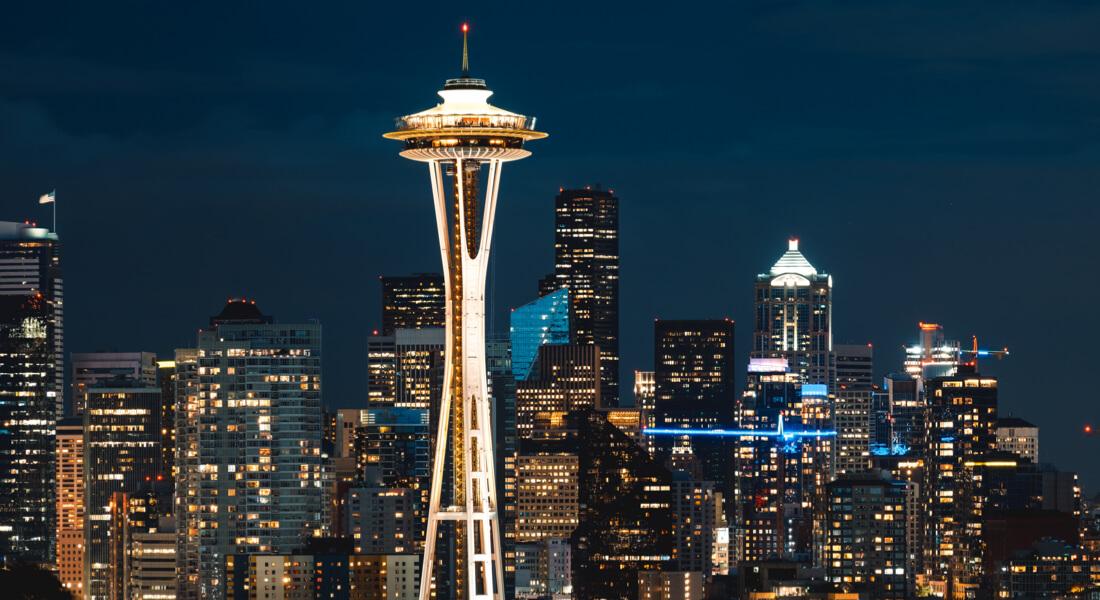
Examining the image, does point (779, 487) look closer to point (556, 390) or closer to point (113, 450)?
point (556, 390)

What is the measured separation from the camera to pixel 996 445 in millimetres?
177125

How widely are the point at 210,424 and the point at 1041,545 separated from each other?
4207cm

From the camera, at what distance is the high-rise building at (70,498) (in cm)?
15350

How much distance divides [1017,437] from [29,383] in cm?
6116

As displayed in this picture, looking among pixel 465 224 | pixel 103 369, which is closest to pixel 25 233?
pixel 103 369

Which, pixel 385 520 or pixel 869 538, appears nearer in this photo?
pixel 385 520

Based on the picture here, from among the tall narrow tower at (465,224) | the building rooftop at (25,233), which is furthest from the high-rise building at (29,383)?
the tall narrow tower at (465,224)

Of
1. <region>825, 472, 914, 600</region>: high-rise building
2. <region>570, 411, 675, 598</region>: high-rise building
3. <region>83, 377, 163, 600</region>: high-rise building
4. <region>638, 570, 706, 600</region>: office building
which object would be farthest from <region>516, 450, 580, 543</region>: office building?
<region>83, 377, 163, 600</region>: high-rise building

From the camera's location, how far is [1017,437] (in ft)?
607

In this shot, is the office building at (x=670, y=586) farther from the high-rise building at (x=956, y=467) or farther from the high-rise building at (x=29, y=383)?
the high-rise building at (x=29, y=383)

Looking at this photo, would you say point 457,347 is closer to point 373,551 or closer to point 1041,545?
point 373,551

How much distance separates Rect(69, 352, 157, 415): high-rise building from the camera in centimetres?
17462

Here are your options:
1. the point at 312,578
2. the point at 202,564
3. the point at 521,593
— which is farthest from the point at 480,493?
the point at 521,593

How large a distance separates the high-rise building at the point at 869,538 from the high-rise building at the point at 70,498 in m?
37.8
